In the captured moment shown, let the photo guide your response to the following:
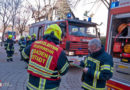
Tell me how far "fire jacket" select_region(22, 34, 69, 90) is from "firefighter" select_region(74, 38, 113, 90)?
1.91ft

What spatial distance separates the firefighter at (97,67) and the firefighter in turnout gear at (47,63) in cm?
58

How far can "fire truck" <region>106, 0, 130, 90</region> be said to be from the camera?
3240mm

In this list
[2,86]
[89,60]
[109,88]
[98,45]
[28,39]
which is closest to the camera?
[98,45]

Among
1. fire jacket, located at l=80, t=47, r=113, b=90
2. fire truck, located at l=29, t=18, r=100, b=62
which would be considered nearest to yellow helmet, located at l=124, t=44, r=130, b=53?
fire jacket, located at l=80, t=47, r=113, b=90

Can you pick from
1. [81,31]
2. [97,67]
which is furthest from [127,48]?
[81,31]

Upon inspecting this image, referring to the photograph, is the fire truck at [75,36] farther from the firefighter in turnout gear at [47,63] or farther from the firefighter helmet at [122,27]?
the firefighter in turnout gear at [47,63]

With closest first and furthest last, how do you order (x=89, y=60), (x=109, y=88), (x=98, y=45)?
(x=98, y=45)
(x=89, y=60)
(x=109, y=88)

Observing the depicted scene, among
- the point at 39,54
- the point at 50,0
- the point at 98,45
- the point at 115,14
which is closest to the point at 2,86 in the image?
the point at 39,54

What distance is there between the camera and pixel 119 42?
3.70 metres

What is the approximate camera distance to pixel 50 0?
18.4 meters

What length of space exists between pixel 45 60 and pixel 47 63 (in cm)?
5

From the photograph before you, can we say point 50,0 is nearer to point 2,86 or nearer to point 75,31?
point 75,31

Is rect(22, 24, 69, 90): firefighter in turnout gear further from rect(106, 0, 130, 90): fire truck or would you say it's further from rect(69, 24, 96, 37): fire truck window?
rect(69, 24, 96, 37): fire truck window

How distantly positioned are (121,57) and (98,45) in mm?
1386
